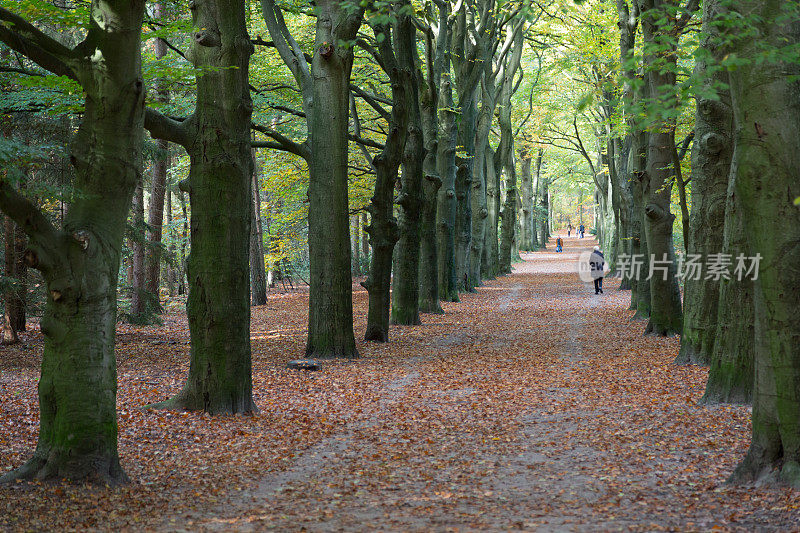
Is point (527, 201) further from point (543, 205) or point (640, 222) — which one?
point (640, 222)

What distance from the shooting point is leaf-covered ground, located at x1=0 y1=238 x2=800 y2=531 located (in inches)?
203

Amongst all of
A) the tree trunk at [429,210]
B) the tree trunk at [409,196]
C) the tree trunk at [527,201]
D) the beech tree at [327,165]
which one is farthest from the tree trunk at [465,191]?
the tree trunk at [527,201]

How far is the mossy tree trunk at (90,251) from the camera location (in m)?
5.39

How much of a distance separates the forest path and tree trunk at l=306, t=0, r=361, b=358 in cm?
137

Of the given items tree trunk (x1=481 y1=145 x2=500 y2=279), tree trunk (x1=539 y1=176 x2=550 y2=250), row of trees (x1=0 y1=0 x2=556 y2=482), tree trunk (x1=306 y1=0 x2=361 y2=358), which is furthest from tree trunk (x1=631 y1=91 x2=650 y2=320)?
tree trunk (x1=539 y1=176 x2=550 y2=250)

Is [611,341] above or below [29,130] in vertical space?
below

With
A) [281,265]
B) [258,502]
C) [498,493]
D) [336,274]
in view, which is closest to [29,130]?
[336,274]

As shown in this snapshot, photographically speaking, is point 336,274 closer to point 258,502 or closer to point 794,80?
point 258,502

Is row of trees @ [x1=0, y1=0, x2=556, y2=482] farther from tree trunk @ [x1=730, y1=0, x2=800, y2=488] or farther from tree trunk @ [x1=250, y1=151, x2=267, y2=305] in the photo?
tree trunk @ [x1=250, y1=151, x2=267, y2=305]

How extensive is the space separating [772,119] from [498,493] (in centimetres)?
345

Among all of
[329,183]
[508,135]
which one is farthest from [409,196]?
[508,135]

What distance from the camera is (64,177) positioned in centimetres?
1368

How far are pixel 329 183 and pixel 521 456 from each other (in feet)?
20.8

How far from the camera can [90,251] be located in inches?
213
